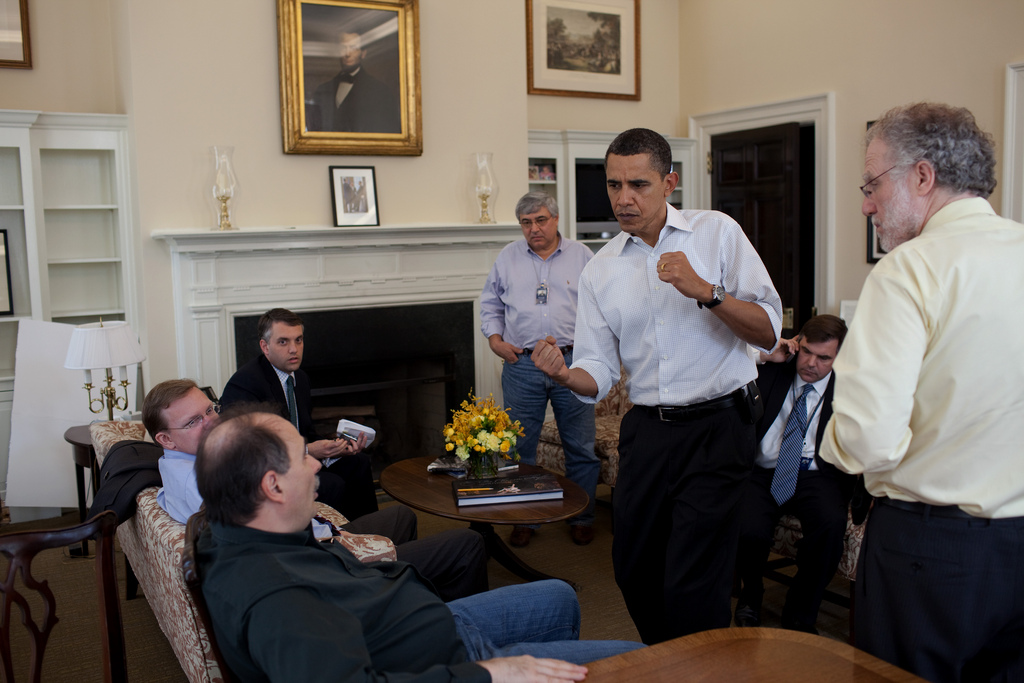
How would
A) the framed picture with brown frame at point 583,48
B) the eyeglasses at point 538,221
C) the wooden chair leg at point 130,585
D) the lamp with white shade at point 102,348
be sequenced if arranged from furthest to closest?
1. the framed picture with brown frame at point 583,48
2. the eyeglasses at point 538,221
3. the lamp with white shade at point 102,348
4. the wooden chair leg at point 130,585

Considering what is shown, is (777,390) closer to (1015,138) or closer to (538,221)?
(538,221)

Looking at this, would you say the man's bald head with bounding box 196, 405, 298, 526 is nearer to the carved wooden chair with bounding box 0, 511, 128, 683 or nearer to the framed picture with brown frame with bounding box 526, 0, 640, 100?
the carved wooden chair with bounding box 0, 511, 128, 683

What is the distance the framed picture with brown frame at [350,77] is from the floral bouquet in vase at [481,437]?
2.29 meters

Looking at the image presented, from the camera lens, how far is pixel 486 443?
3264 millimetres

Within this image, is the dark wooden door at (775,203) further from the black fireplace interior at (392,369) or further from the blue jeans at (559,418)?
the blue jeans at (559,418)

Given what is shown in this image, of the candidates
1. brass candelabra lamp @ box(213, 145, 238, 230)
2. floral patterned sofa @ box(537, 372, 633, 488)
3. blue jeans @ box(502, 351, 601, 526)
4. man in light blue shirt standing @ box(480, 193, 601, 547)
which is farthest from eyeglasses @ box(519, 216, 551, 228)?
brass candelabra lamp @ box(213, 145, 238, 230)

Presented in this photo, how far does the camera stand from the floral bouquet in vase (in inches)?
129

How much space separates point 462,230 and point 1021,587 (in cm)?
409

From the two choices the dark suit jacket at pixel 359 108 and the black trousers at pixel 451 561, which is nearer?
the black trousers at pixel 451 561

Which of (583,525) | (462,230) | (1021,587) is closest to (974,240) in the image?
(1021,587)

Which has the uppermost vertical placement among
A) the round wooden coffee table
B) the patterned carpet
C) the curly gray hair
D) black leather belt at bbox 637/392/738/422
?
the curly gray hair

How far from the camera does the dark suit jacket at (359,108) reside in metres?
4.80

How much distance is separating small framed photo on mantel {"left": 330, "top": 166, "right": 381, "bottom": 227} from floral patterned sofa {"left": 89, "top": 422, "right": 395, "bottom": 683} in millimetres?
2504

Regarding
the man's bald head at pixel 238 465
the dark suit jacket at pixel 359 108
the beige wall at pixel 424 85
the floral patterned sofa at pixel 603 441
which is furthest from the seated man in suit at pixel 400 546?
the dark suit jacket at pixel 359 108
